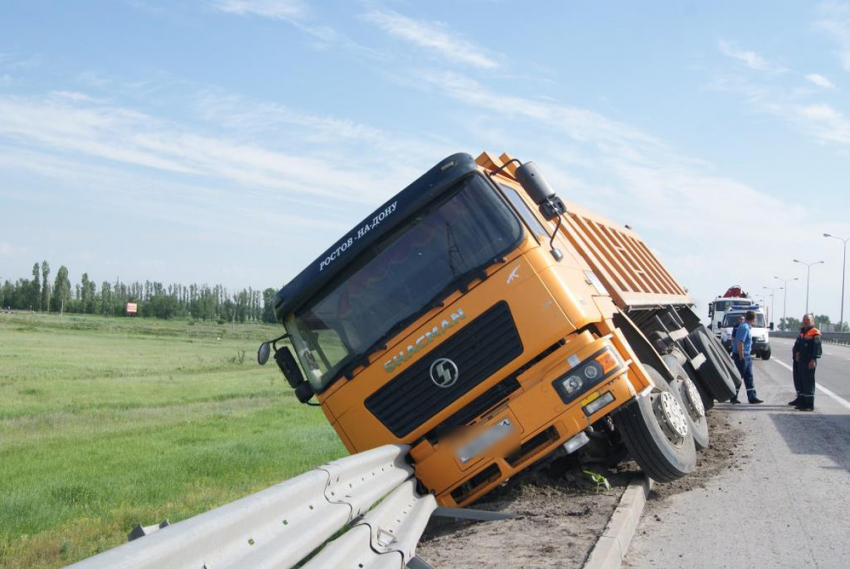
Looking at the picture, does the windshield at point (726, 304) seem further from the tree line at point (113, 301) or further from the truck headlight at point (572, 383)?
the tree line at point (113, 301)

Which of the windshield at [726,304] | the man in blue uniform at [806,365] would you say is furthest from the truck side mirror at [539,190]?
the windshield at [726,304]

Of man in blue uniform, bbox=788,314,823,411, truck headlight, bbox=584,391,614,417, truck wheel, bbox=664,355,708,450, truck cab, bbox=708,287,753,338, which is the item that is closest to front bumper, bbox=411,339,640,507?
truck headlight, bbox=584,391,614,417

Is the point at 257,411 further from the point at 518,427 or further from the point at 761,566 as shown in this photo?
the point at 761,566

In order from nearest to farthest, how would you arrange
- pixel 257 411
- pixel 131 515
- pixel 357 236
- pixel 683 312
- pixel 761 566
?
pixel 761 566 → pixel 357 236 → pixel 131 515 → pixel 683 312 → pixel 257 411

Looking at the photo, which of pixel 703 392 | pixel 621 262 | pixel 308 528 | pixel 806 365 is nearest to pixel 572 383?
pixel 308 528

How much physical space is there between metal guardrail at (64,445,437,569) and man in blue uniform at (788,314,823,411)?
1003 centimetres

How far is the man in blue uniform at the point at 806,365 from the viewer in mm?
14577

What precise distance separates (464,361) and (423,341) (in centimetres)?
35

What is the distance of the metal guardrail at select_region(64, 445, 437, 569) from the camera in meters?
2.98

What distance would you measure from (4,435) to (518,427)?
11.7 m

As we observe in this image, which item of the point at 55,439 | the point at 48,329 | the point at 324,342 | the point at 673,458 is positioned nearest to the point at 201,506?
the point at 324,342

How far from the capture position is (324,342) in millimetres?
7301

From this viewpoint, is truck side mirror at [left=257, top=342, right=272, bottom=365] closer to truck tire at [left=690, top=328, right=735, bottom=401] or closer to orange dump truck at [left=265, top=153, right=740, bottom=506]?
orange dump truck at [left=265, top=153, right=740, bottom=506]

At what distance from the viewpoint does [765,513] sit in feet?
23.1
